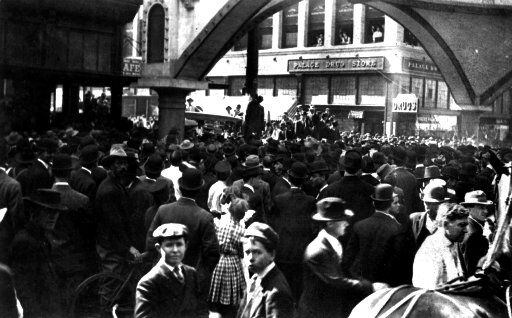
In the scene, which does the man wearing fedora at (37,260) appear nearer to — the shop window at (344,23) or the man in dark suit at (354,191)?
the man in dark suit at (354,191)

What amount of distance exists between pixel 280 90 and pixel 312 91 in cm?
325

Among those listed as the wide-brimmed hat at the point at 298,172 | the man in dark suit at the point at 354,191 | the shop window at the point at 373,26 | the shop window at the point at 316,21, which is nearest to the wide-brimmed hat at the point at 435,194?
the man in dark suit at the point at 354,191

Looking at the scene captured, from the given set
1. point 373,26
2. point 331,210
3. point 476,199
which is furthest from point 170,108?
point 373,26

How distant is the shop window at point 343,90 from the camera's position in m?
44.0

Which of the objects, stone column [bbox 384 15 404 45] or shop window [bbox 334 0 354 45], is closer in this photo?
stone column [bbox 384 15 404 45]

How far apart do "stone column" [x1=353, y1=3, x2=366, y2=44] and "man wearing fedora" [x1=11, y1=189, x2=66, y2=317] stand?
39395mm

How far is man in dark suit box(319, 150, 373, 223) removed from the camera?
7402mm

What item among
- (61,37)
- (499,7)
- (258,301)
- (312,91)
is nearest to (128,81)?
(61,37)

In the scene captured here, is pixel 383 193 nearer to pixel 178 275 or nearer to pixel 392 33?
pixel 178 275

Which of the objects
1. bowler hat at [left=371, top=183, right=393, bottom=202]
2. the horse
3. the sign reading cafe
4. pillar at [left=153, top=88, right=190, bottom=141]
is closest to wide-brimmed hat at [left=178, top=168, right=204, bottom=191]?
bowler hat at [left=371, top=183, right=393, bottom=202]

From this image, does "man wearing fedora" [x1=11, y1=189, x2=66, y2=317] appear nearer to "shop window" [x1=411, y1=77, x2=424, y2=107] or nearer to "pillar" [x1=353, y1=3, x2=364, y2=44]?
"shop window" [x1=411, y1=77, x2=424, y2=107]

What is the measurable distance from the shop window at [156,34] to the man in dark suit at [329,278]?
12.4m

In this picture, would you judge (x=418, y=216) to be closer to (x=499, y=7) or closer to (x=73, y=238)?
(x=73, y=238)

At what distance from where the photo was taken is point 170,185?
25.6ft
